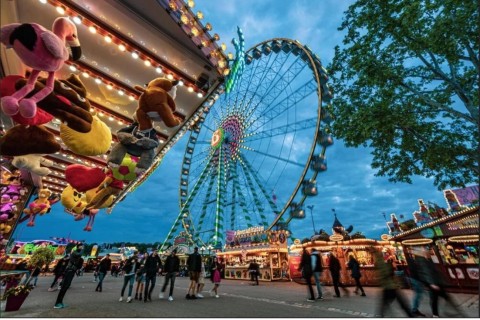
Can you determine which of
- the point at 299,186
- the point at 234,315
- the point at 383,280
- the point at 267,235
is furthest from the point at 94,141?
the point at 267,235

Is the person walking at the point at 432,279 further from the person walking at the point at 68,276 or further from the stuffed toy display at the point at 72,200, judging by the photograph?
the stuffed toy display at the point at 72,200

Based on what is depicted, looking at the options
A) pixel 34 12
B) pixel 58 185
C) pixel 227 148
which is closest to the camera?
pixel 34 12

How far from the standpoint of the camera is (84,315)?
4.58 metres

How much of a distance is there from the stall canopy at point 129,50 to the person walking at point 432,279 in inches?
221

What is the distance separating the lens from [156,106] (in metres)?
4.38

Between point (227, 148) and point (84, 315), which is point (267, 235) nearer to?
point (227, 148)

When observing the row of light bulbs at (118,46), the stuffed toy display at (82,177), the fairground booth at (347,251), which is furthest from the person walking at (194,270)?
the fairground booth at (347,251)

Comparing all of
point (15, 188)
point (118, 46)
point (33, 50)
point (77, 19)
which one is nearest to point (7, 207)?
point (15, 188)

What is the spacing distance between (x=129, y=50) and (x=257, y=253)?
17.8 meters

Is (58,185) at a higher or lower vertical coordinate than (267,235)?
higher

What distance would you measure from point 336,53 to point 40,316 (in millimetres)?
10288

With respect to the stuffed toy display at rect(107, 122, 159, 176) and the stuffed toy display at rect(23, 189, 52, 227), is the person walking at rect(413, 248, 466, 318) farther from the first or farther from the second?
the stuffed toy display at rect(23, 189, 52, 227)

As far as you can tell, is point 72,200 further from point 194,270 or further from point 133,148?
point 133,148

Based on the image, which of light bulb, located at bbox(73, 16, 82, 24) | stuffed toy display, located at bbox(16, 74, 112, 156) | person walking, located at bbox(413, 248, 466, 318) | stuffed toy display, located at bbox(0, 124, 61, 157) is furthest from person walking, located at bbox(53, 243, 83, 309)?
person walking, located at bbox(413, 248, 466, 318)
